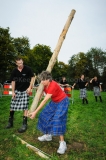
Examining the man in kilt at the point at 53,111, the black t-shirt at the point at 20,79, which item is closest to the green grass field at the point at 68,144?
the man in kilt at the point at 53,111

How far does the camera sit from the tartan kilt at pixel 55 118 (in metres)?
3.33

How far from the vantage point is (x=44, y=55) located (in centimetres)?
4300

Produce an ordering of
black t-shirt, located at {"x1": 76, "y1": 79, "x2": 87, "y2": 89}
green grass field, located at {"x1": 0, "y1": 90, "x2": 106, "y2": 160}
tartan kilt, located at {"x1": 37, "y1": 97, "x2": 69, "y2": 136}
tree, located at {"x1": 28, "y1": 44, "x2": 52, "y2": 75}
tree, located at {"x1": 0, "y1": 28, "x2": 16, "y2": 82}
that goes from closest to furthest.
A: green grass field, located at {"x1": 0, "y1": 90, "x2": 106, "y2": 160} → tartan kilt, located at {"x1": 37, "y1": 97, "x2": 69, "y2": 136} → black t-shirt, located at {"x1": 76, "y1": 79, "x2": 87, "y2": 89} → tree, located at {"x1": 0, "y1": 28, "x2": 16, "y2": 82} → tree, located at {"x1": 28, "y1": 44, "x2": 52, "y2": 75}

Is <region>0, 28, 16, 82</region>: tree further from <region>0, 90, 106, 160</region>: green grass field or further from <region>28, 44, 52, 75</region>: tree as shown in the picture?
<region>0, 90, 106, 160</region>: green grass field

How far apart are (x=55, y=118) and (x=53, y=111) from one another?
0.24 m

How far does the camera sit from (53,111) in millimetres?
3586

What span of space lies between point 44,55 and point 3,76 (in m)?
13.5

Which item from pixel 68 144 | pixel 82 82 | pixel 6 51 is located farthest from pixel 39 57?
pixel 68 144

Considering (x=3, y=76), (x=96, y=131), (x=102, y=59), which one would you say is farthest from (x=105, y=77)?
(x=96, y=131)

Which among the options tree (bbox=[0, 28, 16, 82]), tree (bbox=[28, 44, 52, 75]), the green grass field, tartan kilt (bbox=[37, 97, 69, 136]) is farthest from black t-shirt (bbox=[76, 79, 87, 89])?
tree (bbox=[28, 44, 52, 75])

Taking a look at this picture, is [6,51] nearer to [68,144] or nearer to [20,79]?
[20,79]

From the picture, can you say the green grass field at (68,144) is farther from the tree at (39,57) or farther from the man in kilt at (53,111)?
the tree at (39,57)

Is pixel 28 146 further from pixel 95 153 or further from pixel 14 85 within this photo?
pixel 14 85

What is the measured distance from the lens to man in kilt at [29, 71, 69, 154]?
3248mm
